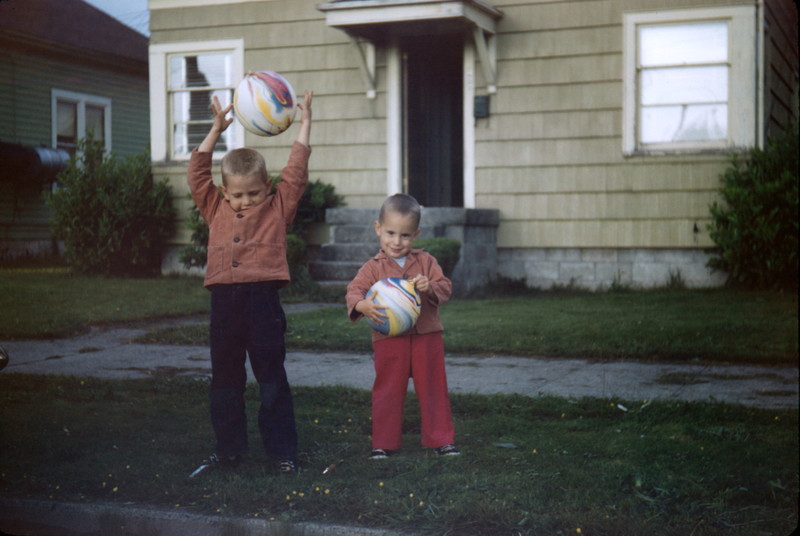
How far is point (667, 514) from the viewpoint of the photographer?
349 cm

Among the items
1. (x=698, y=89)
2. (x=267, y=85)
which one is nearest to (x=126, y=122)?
(x=698, y=89)

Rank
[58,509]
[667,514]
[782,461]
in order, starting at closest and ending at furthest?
[667,514]
[58,509]
[782,461]

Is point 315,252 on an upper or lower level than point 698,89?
lower

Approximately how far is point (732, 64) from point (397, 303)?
28.0 feet

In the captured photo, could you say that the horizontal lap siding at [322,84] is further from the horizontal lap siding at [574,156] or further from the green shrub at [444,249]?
the green shrub at [444,249]

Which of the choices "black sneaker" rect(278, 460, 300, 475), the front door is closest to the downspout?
the front door

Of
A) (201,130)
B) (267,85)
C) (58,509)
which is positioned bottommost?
(58,509)

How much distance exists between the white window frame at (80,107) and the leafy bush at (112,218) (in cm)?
556

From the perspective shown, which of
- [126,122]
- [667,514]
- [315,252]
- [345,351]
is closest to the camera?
[667,514]

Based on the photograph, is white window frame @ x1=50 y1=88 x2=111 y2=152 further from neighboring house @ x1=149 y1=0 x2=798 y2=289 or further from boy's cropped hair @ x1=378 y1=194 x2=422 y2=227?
boy's cropped hair @ x1=378 y1=194 x2=422 y2=227

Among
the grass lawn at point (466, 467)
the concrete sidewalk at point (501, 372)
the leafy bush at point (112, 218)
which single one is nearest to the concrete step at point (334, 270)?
the leafy bush at point (112, 218)

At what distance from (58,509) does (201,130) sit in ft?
35.2

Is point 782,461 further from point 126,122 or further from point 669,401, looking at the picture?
point 126,122

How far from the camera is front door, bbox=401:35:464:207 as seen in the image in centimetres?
1321
